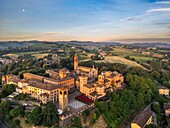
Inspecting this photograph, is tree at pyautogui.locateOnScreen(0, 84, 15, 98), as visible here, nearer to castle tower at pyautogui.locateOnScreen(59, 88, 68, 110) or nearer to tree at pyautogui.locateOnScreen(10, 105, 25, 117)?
tree at pyautogui.locateOnScreen(10, 105, 25, 117)

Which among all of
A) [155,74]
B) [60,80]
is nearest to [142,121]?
[60,80]

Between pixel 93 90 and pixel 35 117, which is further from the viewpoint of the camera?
pixel 93 90

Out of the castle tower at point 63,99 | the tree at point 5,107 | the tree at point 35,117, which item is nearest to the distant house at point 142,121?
the castle tower at point 63,99

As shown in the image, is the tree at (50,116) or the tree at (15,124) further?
the tree at (15,124)

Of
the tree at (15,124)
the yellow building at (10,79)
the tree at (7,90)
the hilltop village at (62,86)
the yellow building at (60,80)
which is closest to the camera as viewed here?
the tree at (15,124)

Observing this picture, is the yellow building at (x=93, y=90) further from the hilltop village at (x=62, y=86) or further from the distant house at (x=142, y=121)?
the distant house at (x=142, y=121)

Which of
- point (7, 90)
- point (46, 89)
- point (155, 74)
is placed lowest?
point (155, 74)

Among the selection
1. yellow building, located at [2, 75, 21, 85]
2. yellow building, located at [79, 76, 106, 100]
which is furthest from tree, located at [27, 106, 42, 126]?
yellow building, located at [2, 75, 21, 85]

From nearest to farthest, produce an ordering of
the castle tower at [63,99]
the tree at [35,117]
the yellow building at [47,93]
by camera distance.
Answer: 1. the tree at [35,117]
2. the castle tower at [63,99]
3. the yellow building at [47,93]

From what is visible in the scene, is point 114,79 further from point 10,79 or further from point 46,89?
point 10,79
